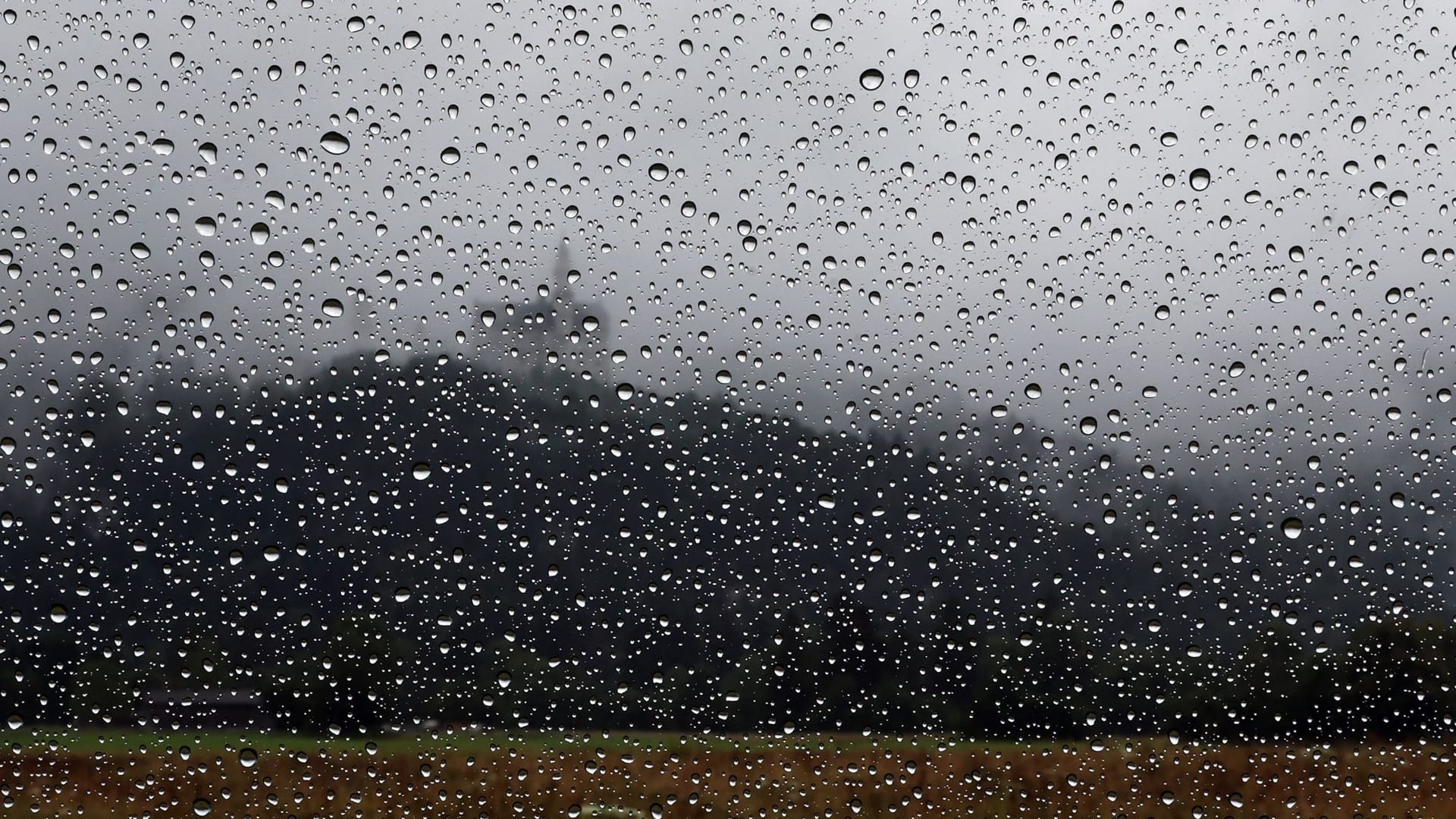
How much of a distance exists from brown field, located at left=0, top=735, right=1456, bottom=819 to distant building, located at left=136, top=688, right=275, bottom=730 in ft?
0.10

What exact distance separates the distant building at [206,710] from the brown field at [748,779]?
0.10 feet

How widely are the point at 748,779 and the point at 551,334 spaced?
695 millimetres

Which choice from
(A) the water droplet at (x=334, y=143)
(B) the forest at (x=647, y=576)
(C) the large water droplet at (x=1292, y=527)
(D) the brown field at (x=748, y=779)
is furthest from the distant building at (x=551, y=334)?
(C) the large water droplet at (x=1292, y=527)

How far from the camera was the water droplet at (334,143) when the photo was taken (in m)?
1.42

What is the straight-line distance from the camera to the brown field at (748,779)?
4.56 ft

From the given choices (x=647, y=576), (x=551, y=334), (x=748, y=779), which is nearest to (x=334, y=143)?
(x=551, y=334)

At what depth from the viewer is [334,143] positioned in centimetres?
142

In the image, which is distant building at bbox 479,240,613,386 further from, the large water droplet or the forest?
the large water droplet

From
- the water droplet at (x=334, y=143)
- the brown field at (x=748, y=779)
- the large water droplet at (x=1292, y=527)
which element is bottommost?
the brown field at (x=748, y=779)

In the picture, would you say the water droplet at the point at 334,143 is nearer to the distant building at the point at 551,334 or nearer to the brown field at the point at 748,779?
the distant building at the point at 551,334

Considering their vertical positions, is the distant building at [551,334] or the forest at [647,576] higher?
the distant building at [551,334]

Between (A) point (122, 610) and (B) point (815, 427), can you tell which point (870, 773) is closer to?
(B) point (815, 427)

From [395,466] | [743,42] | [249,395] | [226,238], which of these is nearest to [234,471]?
[249,395]

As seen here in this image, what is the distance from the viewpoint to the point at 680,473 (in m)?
1.44
